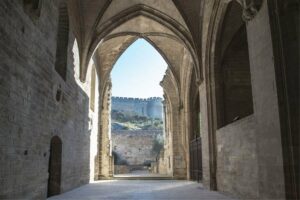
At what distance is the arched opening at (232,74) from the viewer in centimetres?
1012

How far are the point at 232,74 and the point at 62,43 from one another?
5.50m

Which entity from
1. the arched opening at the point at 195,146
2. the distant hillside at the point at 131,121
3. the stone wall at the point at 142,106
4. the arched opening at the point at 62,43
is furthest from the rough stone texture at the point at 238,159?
the stone wall at the point at 142,106

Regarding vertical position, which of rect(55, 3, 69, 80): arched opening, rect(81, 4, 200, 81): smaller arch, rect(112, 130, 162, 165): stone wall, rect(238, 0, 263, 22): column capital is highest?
rect(81, 4, 200, 81): smaller arch

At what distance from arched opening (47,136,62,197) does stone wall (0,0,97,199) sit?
0.18m

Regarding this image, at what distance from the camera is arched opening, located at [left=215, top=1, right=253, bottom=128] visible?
33.2ft

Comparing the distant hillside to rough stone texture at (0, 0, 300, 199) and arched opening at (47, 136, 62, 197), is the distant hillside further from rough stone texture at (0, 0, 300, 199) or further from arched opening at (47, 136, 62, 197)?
arched opening at (47, 136, 62, 197)

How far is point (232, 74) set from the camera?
10.7 m

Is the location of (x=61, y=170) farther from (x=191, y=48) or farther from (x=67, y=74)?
(x=191, y=48)

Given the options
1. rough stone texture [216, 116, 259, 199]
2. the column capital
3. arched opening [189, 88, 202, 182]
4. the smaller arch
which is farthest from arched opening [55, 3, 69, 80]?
arched opening [189, 88, 202, 182]

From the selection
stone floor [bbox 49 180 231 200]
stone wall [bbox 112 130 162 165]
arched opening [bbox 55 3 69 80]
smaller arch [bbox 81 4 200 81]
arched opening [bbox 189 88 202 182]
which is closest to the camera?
stone floor [bbox 49 180 231 200]

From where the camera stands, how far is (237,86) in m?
10.5

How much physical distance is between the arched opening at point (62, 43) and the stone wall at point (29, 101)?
0.66ft

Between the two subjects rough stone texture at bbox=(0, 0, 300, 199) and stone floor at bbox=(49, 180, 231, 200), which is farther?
stone floor at bbox=(49, 180, 231, 200)

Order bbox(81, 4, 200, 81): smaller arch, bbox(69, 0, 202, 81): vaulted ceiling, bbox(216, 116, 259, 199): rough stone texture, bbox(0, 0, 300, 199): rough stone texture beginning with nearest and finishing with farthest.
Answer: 1. bbox(0, 0, 300, 199): rough stone texture
2. bbox(216, 116, 259, 199): rough stone texture
3. bbox(69, 0, 202, 81): vaulted ceiling
4. bbox(81, 4, 200, 81): smaller arch
